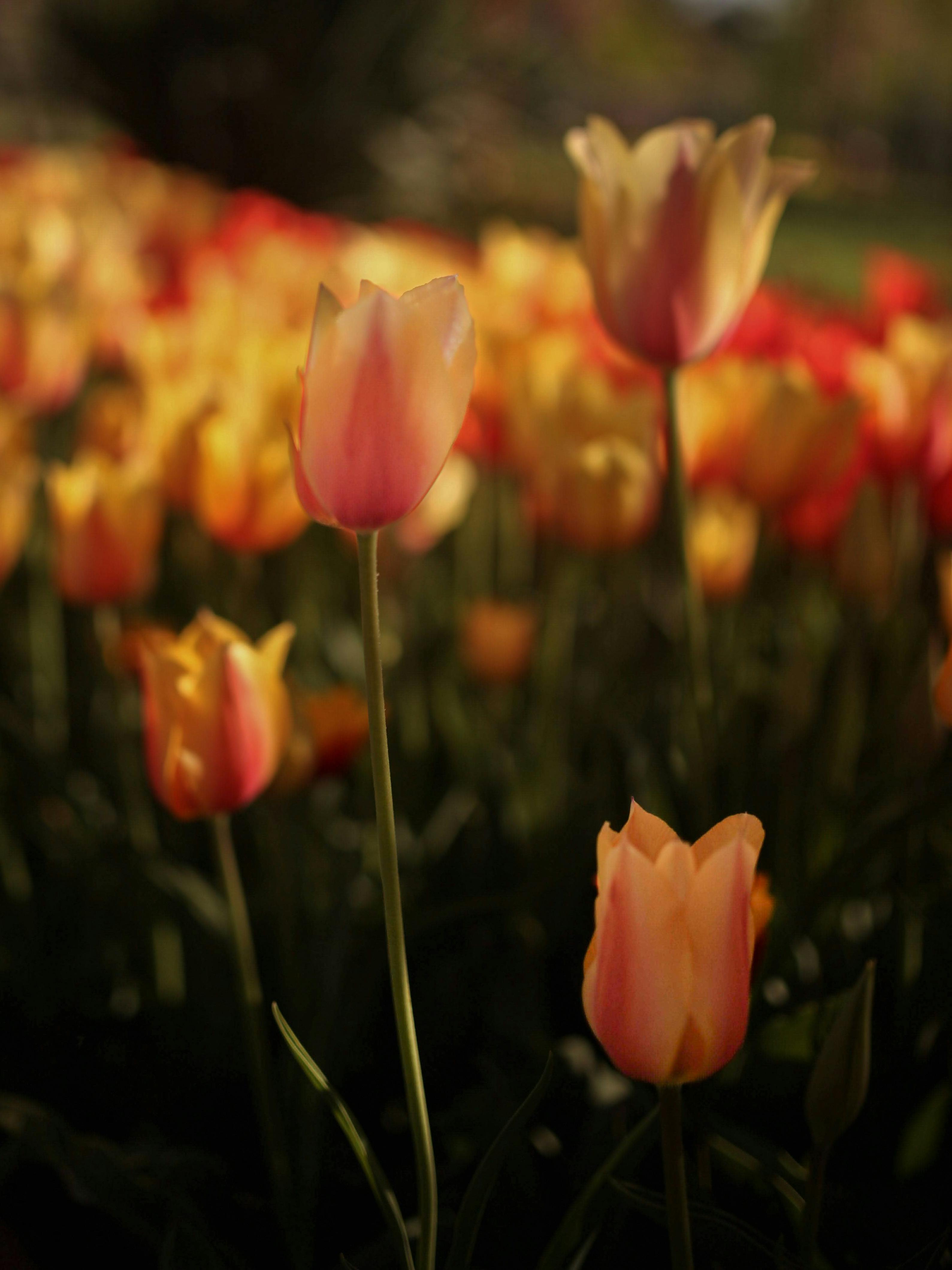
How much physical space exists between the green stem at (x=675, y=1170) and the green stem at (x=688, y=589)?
1.23ft

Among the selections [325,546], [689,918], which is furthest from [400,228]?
[689,918]

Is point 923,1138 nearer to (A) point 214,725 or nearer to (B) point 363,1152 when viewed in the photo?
(B) point 363,1152

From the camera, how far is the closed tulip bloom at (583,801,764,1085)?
48 centimetres

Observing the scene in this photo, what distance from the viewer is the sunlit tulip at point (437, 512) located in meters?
1.35

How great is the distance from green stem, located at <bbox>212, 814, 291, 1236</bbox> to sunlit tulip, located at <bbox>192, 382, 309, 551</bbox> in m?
0.37

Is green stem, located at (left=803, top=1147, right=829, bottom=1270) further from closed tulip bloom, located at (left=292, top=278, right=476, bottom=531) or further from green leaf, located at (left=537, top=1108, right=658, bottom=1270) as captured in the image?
closed tulip bloom, located at (left=292, top=278, right=476, bottom=531)

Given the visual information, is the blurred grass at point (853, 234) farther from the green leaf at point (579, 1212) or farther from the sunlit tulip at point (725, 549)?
the green leaf at point (579, 1212)

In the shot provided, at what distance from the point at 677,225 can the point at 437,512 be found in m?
0.63

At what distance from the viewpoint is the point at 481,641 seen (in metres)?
1.29

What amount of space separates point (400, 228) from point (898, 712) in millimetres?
2582

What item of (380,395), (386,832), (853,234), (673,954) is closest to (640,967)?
(673,954)

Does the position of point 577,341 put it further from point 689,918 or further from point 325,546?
point 689,918

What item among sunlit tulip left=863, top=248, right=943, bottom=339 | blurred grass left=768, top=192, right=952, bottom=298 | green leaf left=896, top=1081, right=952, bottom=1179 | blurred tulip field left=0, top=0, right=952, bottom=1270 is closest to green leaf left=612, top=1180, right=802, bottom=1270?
blurred tulip field left=0, top=0, right=952, bottom=1270

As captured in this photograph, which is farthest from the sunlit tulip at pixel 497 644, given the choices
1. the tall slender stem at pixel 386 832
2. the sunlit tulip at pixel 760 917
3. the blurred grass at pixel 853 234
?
the blurred grass at pixel 853 234
